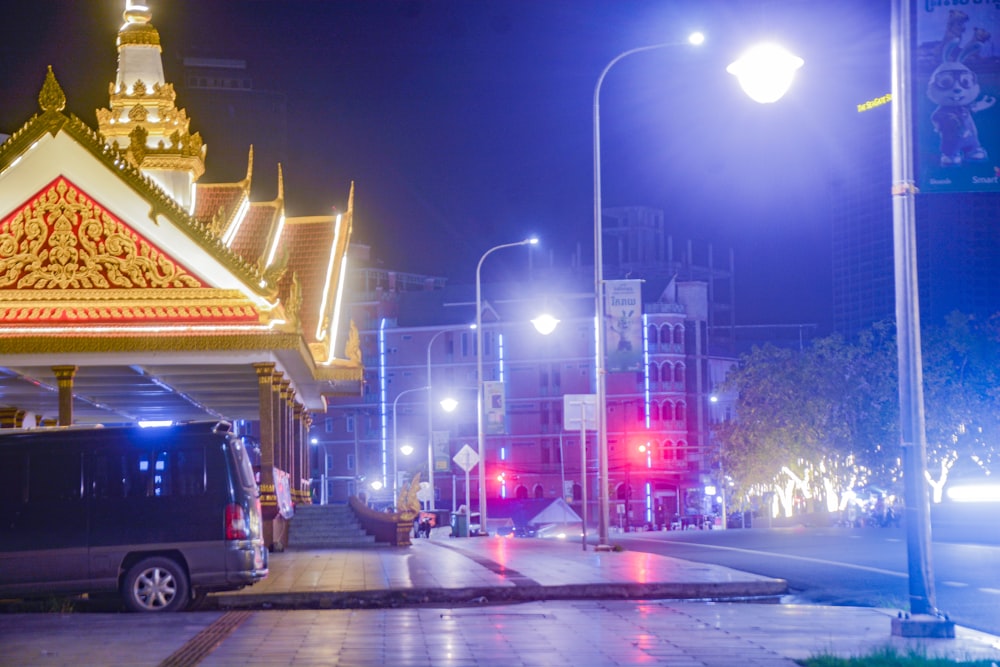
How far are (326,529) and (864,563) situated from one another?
14.3 metres

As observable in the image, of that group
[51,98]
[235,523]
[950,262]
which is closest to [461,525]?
[51,98]

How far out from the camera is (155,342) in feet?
86.6

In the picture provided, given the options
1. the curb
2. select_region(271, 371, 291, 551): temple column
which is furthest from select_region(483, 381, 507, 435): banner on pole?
the curb

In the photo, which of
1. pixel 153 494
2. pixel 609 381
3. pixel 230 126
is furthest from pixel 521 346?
pixel 153 494

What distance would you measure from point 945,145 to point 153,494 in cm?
1015

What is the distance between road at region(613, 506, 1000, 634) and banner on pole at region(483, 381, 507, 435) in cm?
851

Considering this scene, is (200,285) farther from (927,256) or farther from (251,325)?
(927,256)

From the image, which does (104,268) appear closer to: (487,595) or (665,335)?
(487,595)

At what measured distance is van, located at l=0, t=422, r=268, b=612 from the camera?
57.2ft

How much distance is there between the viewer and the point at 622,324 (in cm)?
2906

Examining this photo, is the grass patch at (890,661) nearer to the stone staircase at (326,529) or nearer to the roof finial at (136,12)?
the stone staircase at (326,529)

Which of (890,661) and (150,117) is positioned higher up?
(150,117)

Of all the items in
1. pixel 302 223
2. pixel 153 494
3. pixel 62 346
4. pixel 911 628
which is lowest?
pixel 911 628

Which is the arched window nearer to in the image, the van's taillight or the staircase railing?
the staircase railing
